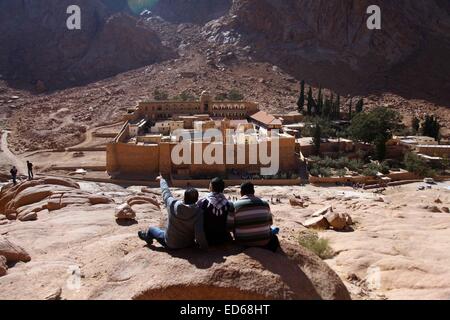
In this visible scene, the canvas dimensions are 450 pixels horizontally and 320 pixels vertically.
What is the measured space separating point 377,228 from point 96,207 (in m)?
7.54

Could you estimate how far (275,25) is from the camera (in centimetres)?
6912

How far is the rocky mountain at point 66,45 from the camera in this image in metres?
69.7

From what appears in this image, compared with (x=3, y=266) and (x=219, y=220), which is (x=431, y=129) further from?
(x=3, y=266)

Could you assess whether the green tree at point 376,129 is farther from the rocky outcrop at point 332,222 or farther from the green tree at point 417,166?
the rocky outcrop at point 332,222

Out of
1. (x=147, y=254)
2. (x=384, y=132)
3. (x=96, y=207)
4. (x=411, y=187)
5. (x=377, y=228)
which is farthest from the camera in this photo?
(x=384, y=132)

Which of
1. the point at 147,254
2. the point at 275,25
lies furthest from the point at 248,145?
the point at 275,25

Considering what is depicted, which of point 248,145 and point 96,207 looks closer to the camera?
point 96,207

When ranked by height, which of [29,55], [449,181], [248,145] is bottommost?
[449,181]

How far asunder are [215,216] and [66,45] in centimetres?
7597

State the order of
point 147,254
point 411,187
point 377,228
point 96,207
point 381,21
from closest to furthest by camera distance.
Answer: point 147,254, point 377,228, point 96,207, point 411,187, point 381,21

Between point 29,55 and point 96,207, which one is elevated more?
point 29,55

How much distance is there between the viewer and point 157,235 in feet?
20.6

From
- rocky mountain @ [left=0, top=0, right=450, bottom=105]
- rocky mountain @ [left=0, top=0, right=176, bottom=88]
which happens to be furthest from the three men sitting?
rocky mountain @ [left=0, top=0, right=176, bottom=88]

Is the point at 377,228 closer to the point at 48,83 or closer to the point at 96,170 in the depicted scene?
the point at 96,170
